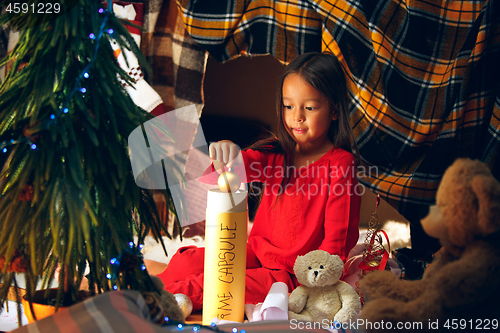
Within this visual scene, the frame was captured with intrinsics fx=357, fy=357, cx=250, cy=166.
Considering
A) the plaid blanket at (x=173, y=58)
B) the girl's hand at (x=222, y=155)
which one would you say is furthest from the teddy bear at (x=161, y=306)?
the plaid blanket at (x=173, y=58)

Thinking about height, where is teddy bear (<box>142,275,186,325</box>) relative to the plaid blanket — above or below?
below

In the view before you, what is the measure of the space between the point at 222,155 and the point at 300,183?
0.22m

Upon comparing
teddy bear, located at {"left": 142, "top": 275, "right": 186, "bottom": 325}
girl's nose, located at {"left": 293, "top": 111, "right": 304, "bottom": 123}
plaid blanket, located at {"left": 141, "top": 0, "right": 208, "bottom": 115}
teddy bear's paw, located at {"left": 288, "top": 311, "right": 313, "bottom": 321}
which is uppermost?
A: plaid blanket, located at {"left": 141, "top": 0, "right": 208, "bottom": 115}

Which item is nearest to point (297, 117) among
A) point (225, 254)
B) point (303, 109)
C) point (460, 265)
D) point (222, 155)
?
point (303, 109)

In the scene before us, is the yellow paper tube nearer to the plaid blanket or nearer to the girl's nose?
the girl's nose

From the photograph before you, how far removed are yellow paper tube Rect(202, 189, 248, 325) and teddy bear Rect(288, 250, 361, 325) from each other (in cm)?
10

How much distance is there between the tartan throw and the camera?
56cm

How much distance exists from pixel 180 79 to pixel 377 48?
42cm

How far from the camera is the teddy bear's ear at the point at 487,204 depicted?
10.8 inches

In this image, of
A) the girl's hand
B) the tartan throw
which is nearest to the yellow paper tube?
the girl's hand

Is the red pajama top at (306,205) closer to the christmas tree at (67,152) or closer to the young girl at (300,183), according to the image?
the young girl at (300,183)

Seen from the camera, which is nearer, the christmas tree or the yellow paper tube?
the christmas tree

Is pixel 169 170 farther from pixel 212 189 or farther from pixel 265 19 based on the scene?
pixel 265 19

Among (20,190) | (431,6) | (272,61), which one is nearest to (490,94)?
(431,6)
